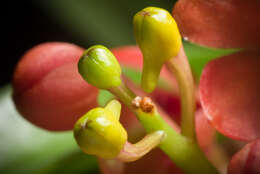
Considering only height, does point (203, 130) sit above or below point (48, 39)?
above

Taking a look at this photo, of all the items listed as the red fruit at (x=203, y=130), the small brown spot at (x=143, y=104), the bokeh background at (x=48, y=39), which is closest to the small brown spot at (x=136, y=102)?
the small brown spot at (x=143, y=104)

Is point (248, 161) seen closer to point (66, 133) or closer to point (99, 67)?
point (99, 67)

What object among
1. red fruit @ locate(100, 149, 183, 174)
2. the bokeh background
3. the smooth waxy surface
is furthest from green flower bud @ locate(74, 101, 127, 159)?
the bokeh background

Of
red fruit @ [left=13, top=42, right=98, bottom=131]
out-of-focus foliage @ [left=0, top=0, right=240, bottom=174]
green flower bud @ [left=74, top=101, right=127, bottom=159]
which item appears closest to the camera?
green flower bud @ [left=74, top=101, right=127, bottom=159]


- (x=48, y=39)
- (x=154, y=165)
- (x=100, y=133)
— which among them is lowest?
(x=48, y=39)

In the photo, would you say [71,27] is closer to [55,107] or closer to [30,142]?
[30,142]

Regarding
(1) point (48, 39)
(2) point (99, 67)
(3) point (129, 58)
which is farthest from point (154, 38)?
(1) point (48, 39)

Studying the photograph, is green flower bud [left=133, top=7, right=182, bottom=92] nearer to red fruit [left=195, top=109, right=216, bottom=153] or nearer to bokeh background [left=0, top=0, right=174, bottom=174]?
red fruit [left=195, top=109, right=216, bottom=153]
